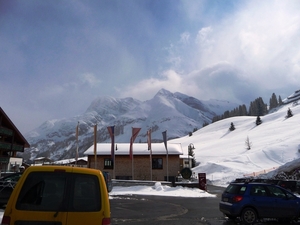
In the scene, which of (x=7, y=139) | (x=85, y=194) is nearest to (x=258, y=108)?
(x=7, y=139)

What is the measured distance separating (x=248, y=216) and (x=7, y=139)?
40.9 metres

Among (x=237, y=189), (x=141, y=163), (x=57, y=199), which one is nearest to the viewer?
(x=57, y=199)

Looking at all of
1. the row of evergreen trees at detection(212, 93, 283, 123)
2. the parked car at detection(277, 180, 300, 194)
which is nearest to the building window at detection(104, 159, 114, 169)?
the parked car at detection(277, 180, 300, 194)

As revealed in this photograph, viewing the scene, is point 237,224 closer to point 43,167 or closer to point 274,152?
point 43,167

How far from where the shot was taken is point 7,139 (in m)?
43.7

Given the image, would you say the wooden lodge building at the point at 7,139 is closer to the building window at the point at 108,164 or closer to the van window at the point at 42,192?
the building window at the point at 108,164

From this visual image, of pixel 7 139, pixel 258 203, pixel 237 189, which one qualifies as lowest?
pixel 258 203

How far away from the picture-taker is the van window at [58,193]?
450cm

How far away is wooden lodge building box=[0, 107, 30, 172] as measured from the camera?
1508 inches

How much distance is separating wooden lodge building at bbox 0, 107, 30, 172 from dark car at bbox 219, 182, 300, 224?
34102 millimetres

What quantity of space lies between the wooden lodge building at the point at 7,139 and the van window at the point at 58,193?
37.1m

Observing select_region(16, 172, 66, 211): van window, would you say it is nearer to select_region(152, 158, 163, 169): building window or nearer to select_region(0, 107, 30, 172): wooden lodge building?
select_region(152, 158, 163, 169): building window

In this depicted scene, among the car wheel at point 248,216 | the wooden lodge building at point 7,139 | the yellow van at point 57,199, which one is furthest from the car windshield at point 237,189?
the wooden lodge building at point 7,139

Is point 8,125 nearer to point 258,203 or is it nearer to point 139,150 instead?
point 139,150
